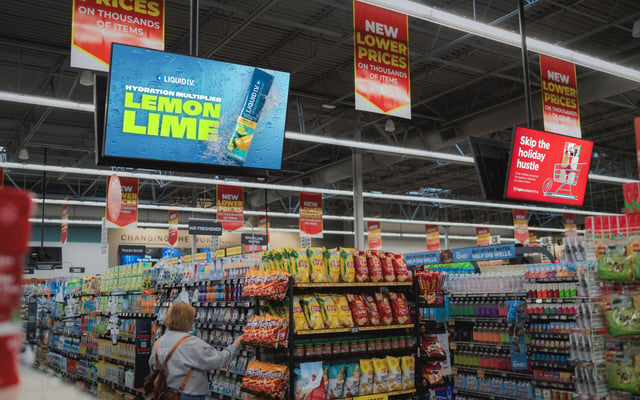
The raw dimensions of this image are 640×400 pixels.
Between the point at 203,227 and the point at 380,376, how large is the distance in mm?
8690

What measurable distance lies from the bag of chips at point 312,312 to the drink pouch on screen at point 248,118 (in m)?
1.73

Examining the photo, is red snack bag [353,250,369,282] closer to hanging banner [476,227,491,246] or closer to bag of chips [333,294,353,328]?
bag of chips [333,294,353,328]

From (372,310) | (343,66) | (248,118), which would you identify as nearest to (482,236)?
(343,66)

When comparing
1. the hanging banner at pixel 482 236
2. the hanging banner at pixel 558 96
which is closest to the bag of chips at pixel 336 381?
the hanging banner at pixel 558 96

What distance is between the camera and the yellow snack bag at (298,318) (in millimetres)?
5586

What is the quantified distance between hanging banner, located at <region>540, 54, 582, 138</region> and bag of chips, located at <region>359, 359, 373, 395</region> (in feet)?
16.4

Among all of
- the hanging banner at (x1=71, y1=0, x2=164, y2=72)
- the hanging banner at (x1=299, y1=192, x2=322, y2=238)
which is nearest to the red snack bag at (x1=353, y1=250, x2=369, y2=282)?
the hanging banner at (x1=71, y1=0, x2=164, y2=72)

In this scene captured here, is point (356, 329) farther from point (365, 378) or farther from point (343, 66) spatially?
point (343, 66)

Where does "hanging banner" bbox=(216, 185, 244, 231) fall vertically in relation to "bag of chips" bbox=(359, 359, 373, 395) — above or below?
above

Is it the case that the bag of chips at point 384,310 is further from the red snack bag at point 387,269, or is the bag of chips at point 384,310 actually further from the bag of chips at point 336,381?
the bag of chips at point 336,381

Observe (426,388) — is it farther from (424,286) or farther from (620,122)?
(620,122)

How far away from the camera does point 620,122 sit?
60.1ft

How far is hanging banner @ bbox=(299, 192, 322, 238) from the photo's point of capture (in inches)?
727

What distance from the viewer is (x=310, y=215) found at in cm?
1869
